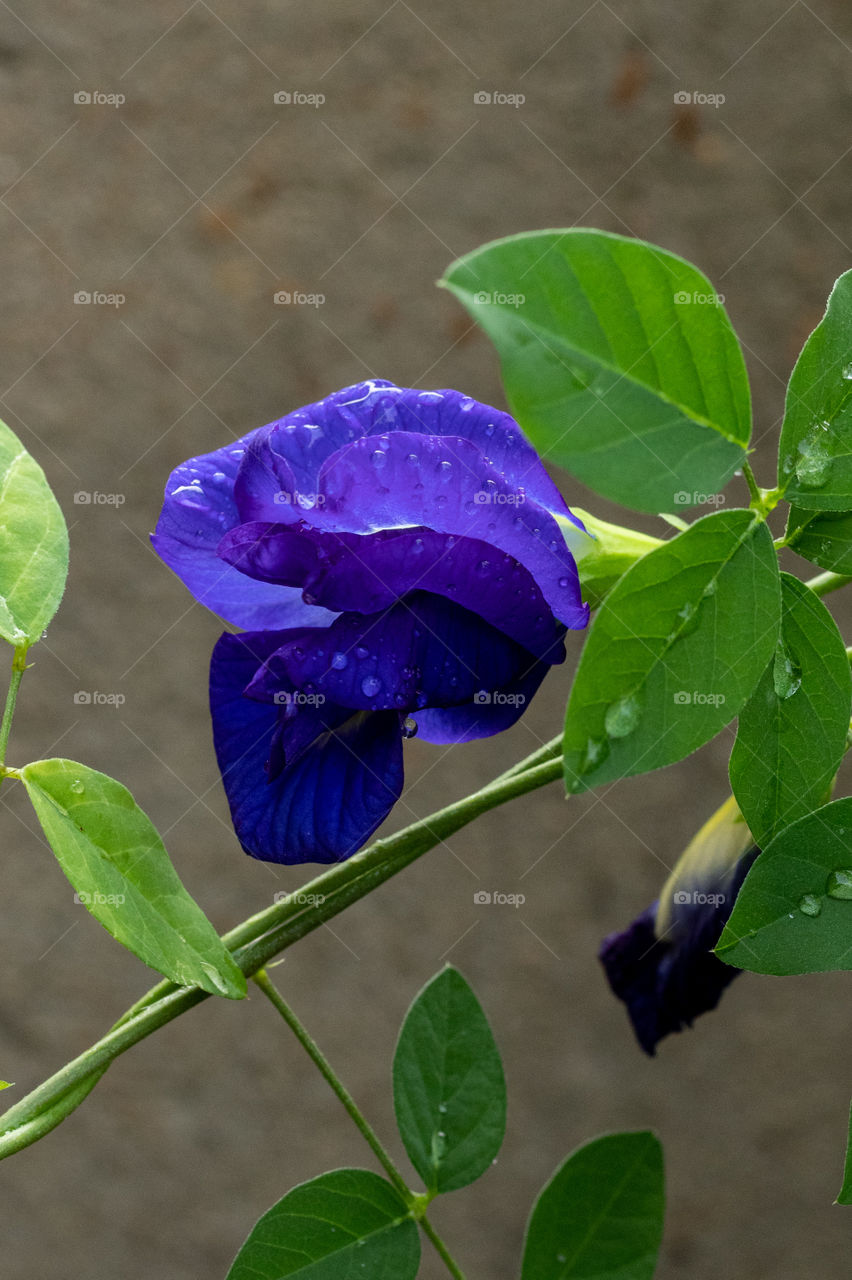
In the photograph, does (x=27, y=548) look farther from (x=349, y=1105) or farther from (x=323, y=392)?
(x=323, y=392)

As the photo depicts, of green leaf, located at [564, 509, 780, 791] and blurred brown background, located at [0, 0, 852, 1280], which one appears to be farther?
blurred brown background, located at [0, 0, 852, 1280]

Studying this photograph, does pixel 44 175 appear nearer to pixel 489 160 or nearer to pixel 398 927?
pixel 489 160

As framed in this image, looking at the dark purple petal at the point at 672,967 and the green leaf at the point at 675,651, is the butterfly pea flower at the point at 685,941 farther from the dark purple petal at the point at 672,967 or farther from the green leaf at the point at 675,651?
the green leaf at the point at 675,651

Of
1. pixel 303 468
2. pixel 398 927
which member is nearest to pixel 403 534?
pixel 303 468

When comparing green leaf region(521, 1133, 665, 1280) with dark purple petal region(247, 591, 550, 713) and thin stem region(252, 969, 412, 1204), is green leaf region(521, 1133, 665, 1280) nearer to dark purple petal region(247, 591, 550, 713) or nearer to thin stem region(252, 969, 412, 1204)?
thin stem region(252, 969, 412, 1204)

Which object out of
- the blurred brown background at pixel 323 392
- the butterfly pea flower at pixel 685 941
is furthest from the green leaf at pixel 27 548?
the blurred brown background at pixel 323 392

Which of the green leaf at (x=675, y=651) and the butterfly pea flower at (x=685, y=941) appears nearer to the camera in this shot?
the green leaf at (x=675, y=651)

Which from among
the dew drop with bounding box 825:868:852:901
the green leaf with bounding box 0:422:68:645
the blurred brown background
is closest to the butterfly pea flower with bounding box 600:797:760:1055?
A: the dew drop with bounding box 825:868:852:901
